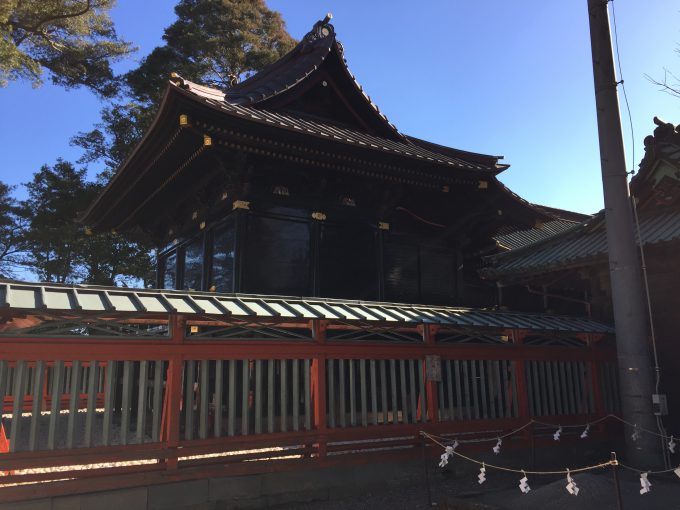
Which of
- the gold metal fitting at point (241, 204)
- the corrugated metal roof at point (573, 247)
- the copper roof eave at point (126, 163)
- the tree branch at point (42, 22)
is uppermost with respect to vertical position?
the tree branch at point (42, 22)

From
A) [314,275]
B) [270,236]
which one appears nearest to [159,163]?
[270,236]

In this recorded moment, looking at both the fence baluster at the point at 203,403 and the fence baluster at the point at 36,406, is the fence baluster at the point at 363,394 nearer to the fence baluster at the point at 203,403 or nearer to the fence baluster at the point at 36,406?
the fence baluster at the point at 203,403

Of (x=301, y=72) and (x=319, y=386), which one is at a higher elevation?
(x=301, y=72)

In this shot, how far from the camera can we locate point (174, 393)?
18.6 feet

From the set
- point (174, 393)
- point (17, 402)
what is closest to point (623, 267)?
point (174, 393)

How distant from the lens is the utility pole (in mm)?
6547

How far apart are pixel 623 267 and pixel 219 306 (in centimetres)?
524

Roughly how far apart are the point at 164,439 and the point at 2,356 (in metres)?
2.00

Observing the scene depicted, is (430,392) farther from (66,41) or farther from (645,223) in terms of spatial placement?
(66,41)

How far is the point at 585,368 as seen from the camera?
907 cm

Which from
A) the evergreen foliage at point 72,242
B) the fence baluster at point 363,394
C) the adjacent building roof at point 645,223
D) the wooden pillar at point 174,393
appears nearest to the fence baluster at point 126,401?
the wooden pillar at point 174,393

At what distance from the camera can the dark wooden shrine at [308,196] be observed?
8.66m

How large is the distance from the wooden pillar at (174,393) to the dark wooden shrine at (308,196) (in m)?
3.01

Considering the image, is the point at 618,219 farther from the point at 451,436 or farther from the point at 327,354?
the point at 327,354
